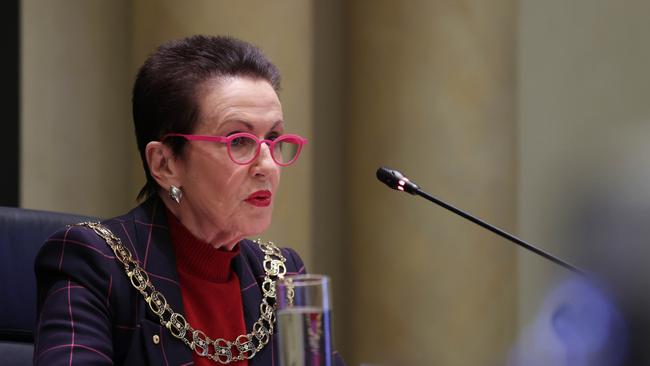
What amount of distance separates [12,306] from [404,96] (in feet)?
4.73

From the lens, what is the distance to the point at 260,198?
1.88 meters

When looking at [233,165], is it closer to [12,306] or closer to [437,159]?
[12,306]

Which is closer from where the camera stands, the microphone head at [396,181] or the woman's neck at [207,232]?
the microphone head at [396,181]

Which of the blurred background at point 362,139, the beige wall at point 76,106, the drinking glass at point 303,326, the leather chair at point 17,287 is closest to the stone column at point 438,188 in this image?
the blurred background at point 362,139

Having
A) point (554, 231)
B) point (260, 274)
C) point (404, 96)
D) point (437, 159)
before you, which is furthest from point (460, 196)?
point (260, 274)

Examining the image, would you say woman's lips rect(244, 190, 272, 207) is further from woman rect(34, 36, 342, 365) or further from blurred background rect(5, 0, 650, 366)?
blurred background rect(5, 0, 650, 366)

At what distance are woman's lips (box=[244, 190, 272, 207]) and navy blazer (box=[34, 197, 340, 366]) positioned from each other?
165mm

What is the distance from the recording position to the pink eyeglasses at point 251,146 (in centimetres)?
184

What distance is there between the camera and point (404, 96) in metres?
3.02

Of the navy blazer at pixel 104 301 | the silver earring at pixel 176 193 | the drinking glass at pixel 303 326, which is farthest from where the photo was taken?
the silver earring at pixel 176 193

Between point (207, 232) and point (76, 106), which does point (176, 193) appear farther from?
point (76, 106)

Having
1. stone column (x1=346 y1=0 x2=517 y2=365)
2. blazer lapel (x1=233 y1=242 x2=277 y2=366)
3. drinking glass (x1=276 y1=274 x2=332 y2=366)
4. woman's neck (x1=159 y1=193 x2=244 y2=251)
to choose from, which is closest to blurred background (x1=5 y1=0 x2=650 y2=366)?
stone column (x1=346 y1=0 x2=517 y2=365)

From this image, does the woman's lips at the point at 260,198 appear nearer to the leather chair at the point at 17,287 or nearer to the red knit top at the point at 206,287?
the red knit top at the point at 206,287

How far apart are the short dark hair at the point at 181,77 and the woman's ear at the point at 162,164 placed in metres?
0.02
